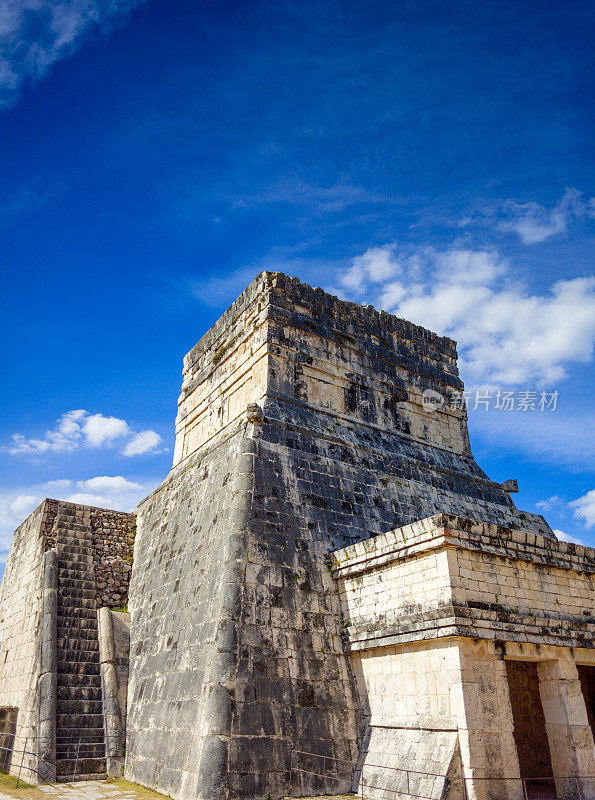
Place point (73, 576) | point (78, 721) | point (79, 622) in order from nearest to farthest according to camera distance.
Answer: point (78, 721) < point (79, 622) < point (73, 576)

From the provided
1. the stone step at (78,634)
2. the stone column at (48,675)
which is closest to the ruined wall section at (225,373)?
the stone column at (48,675)

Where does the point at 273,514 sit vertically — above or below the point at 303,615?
above

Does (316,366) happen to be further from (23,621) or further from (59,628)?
(23,621)

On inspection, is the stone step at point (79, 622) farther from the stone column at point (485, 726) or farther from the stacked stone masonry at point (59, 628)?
the stone column at point (485, 726)

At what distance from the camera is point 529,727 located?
10633 millimetres

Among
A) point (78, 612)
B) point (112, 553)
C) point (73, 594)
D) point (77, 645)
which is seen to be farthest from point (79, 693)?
point (112, 553)

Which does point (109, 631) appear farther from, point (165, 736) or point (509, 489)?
point (509, 489)

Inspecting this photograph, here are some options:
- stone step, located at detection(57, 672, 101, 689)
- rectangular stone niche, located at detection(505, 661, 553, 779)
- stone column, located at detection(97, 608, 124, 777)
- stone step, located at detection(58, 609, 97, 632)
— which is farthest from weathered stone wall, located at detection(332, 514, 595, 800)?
stone step, located at detection(58, 609, 97, 632)

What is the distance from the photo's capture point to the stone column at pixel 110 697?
9.82 m

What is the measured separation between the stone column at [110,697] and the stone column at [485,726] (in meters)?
5.83

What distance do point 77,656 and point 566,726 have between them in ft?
27.0

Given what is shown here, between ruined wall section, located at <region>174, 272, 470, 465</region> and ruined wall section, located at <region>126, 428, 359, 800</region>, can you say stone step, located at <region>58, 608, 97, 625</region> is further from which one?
ruined wall section, located at <region>174, 272, 470, 465</region>

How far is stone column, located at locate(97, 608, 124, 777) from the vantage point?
982 cm

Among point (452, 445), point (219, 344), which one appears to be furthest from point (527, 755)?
point (219, 344)
